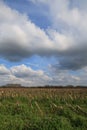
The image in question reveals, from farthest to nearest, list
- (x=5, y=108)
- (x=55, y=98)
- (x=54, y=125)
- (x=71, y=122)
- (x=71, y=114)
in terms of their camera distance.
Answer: (x=55, y=98)
(x=5, y=108)
(x=71, y=114)
(x=71, y=122)
(x=54, y=125)

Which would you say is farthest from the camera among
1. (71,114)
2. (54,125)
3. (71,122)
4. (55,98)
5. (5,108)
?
(55,98)

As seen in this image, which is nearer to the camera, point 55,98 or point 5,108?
point 5,108

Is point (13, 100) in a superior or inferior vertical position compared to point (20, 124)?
superior

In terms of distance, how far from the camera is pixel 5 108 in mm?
19344

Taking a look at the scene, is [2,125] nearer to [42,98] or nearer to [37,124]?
[37,124]

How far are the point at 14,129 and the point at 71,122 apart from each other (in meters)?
3.14

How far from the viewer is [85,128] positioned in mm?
13914

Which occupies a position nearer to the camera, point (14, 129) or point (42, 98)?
point (14, 129)

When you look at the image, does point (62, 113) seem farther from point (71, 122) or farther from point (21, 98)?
point (21, 98)

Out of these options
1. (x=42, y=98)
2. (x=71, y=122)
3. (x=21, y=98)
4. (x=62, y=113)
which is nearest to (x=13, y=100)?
(x=21, y=98)

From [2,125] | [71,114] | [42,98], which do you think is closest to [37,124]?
[2,125]

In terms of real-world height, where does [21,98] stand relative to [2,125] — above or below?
above

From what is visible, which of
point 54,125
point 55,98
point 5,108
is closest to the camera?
point 54,125

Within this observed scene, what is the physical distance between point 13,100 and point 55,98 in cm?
Answer: 353
